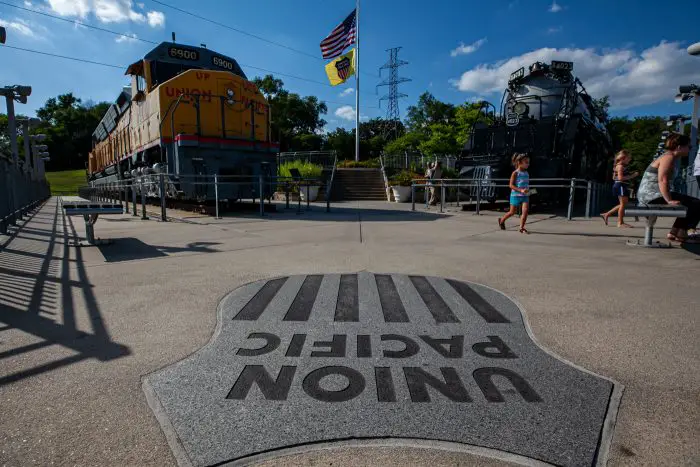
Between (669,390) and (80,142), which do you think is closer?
(669,390)

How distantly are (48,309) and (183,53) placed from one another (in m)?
10.7

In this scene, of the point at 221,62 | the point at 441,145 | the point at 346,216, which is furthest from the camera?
the point at 441,145

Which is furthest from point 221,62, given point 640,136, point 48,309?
point 640,136

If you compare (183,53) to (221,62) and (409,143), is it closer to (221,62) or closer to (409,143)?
(221,62)

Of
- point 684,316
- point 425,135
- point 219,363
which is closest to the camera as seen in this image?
point 219,363

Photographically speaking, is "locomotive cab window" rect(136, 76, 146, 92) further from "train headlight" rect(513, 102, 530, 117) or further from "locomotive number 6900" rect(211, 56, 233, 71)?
"train headlight" rect(513, 102, 530, 117)

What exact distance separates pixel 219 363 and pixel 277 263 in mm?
2582

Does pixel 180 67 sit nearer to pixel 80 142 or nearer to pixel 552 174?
pixel 552 174

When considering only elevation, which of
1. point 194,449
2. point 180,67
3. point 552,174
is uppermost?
point 180,67

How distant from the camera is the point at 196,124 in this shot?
10266 millimetres

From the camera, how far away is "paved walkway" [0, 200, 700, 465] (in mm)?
1521

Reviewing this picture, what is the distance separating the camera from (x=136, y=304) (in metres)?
3.13

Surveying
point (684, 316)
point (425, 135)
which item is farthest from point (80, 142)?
point (684, 316)

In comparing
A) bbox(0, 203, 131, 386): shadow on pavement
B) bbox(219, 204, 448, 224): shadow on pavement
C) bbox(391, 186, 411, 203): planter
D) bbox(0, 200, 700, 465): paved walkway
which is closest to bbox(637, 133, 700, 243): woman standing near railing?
bbox(0, 200, 700, 465): paved walkway
